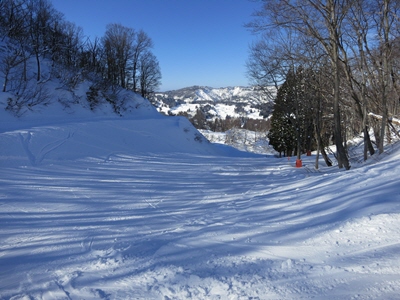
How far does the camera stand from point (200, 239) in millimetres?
3729

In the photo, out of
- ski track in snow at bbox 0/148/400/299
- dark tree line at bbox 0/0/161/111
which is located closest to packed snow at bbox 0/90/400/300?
ski track in snow at bbox 0/148/400/299

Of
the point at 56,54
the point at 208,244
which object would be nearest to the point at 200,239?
the point at 208,244

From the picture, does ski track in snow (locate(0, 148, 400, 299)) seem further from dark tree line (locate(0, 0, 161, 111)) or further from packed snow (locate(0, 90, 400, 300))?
dark tree line (locate(0, 0, 161, 111))

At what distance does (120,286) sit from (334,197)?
3.78m

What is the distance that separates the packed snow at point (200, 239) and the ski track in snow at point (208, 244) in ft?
0.05

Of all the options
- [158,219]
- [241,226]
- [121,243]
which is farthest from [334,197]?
[121,243]

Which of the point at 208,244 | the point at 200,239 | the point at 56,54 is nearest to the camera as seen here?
the point at 208,244

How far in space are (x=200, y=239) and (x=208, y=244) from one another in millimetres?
205

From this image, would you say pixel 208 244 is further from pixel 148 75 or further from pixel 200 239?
pixel 148 75

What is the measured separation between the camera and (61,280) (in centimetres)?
291

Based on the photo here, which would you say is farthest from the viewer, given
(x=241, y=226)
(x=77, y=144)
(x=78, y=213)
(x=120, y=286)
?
(x=77, y=144)

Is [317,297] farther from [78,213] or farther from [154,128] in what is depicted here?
[154,128]

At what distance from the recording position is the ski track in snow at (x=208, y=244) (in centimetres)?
264

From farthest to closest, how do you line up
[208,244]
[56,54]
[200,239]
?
1. [56,54]
2. [200,239]
3. [208,244]
